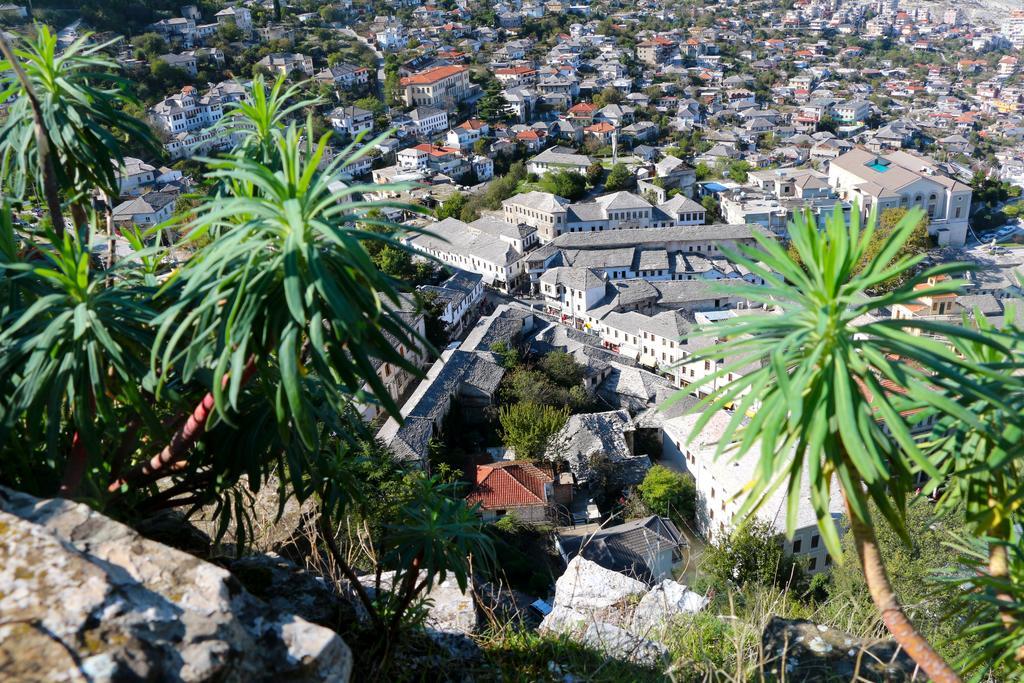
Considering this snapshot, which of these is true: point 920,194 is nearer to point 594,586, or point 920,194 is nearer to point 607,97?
point 607,97

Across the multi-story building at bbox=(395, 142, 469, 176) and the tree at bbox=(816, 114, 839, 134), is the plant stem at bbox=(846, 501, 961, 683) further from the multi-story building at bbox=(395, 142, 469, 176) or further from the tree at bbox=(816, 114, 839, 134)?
the tree at bbox=(816, 114, 839, 134)

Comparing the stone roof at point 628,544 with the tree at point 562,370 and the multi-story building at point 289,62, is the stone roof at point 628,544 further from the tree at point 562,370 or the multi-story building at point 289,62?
the multi-story building at point 289,62

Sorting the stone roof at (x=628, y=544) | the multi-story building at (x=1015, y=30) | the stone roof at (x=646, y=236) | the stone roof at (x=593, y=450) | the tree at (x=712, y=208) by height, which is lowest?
the multi-story building at (x=1015, y=30)

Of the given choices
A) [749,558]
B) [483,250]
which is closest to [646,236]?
[483,250]

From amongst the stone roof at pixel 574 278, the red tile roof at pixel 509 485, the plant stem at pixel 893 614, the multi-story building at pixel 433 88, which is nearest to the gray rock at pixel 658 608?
the plant stem at pixel 893 614

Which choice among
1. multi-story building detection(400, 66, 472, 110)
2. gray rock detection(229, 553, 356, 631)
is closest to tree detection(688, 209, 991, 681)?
gray rock detection(229, 553, 356, 631)

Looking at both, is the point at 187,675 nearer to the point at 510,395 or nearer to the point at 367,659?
the point at 367,659
